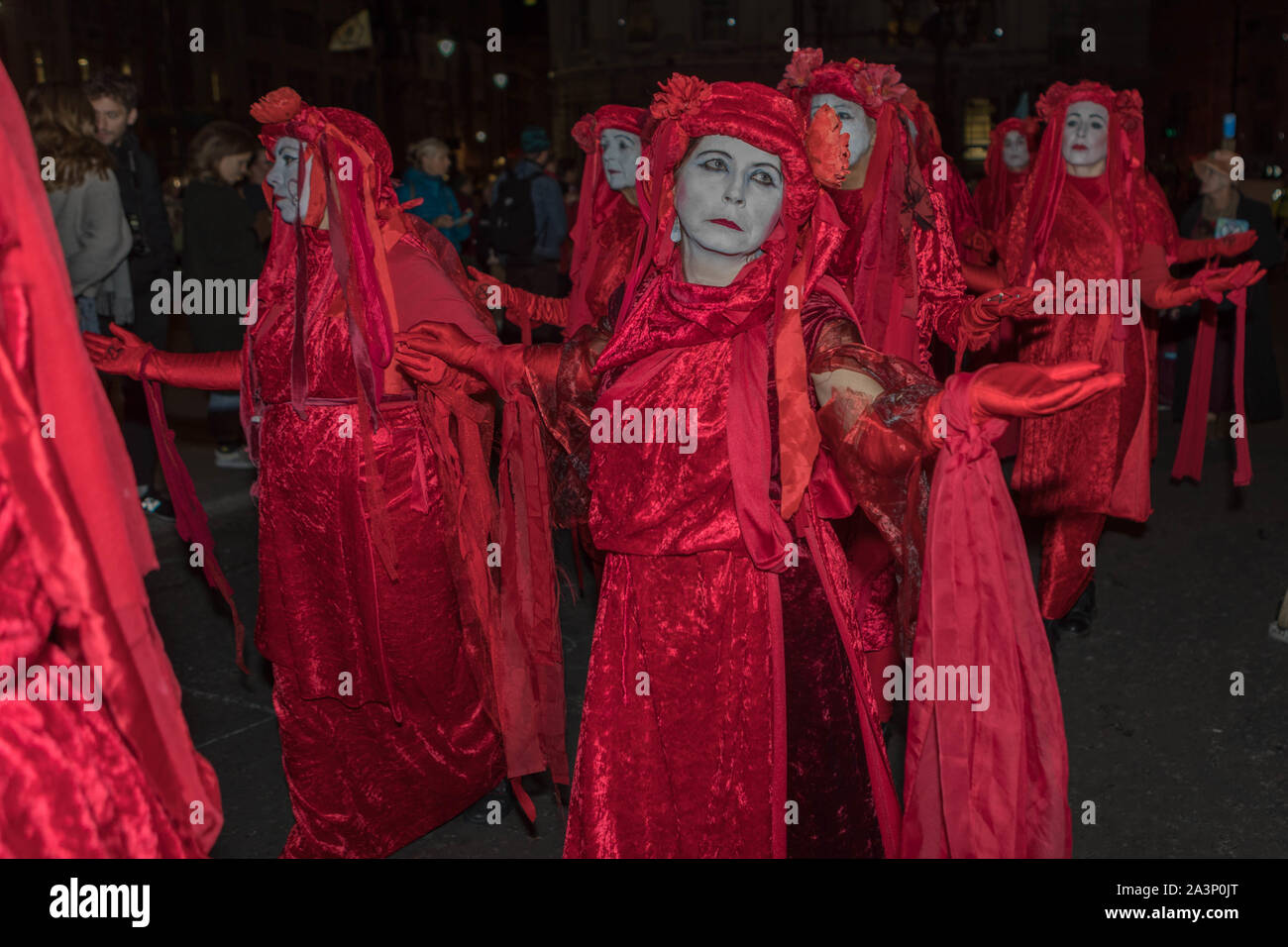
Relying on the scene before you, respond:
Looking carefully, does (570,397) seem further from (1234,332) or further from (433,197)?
(433,197)

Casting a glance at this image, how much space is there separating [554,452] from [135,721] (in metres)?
1.53

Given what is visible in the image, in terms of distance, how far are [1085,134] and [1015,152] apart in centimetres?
350

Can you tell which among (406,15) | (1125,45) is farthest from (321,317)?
(1125,45)

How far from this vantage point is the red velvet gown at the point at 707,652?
2369mm

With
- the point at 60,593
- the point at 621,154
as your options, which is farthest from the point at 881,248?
the point at 60,593

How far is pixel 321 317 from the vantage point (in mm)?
3174

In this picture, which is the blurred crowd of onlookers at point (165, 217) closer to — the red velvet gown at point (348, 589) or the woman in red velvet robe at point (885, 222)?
the red velvet gown at point (348, 589)

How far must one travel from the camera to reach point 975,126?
44.7m

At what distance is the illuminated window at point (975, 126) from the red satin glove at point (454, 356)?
43.7 metres

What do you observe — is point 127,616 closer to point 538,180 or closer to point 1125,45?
point 538,180

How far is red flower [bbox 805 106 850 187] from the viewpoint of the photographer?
2373 mm

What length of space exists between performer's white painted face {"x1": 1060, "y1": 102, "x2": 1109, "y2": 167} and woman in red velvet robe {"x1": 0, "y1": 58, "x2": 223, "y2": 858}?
435 centimetres

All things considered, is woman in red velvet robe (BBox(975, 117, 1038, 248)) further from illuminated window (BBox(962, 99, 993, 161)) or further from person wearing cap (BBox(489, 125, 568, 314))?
illuminated window (BBox(962, 99, 993, 161))

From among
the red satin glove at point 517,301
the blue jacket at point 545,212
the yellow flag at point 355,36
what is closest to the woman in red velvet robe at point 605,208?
the red satin glove at point 517,301
